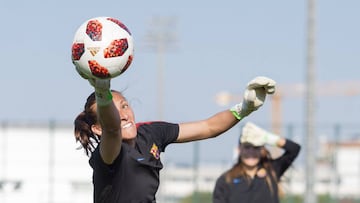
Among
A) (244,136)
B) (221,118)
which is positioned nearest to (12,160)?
(244,136)

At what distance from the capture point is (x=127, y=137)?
568cm

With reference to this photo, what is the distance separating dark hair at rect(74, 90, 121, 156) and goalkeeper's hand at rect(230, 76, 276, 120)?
818mm

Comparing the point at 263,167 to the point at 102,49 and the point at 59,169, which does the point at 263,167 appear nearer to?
the point at 102,49

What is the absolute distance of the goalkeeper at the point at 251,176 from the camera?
9625 mm

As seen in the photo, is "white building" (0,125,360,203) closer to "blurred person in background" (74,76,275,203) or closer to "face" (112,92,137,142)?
"blurred person in background" (74,76,275,203)

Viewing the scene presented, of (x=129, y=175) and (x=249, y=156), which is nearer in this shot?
(x=129, y=175)

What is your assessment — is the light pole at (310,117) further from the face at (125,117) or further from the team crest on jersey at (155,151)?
the face at (125,117)

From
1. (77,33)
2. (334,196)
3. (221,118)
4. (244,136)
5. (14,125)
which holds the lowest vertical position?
(334,196)

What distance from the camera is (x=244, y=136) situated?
9.87 m

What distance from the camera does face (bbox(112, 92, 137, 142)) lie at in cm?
563

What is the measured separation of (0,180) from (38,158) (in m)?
0.78

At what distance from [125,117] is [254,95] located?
754 mm

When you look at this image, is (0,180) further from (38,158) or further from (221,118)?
(221,118)

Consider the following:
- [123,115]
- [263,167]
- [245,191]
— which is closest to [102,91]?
[123,115]
